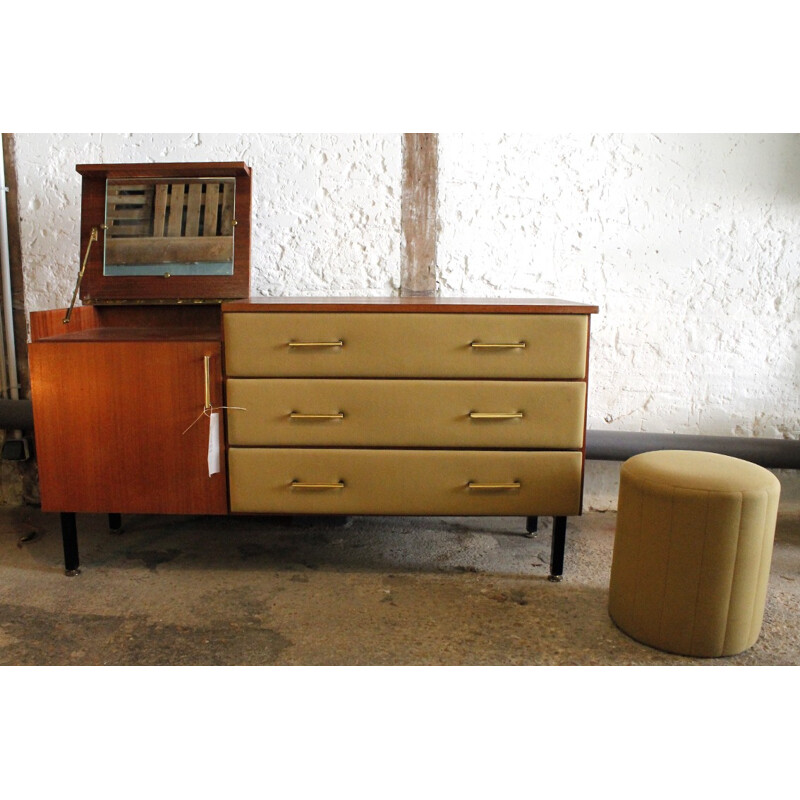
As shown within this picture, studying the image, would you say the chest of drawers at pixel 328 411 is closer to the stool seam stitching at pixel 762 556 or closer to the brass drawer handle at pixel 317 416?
the brass drawer handle at pixel 317 416

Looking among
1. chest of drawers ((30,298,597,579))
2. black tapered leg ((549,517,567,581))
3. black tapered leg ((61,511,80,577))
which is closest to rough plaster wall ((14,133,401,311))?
chest of drawers ((30,298,597,579))

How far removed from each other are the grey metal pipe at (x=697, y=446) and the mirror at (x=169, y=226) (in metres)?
1.72

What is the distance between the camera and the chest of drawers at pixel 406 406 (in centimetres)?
215

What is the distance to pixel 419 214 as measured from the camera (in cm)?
278

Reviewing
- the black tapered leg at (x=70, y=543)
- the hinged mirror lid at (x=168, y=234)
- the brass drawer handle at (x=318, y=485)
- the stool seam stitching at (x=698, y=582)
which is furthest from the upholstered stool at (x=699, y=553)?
the black tapered leg at (x=70, y=543)

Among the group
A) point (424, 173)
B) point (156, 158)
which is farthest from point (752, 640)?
point (156, 158)

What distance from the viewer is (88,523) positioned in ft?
9.38

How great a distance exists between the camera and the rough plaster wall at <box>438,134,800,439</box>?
108 inches

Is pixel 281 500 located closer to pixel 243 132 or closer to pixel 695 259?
pixel 243 132

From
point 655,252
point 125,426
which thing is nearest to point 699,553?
point 655,252

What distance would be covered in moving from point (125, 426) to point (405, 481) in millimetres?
968

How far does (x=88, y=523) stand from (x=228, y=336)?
1296 millimetres

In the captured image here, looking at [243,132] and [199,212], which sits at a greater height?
[243,132]

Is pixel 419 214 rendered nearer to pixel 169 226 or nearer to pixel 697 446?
pixel 169 226
